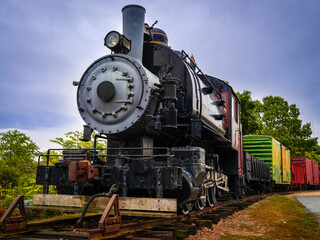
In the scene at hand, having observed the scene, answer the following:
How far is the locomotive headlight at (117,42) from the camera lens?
21.0 ft

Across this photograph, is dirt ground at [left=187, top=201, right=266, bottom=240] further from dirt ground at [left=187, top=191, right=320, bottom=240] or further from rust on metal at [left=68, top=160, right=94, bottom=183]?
rust on metal at [left=68, top=160, right=94, bottom=183]

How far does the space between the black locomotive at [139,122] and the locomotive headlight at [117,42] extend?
0.06 ft

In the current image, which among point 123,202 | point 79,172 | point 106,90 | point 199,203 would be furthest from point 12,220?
point 199,203

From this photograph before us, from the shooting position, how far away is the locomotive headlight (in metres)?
6.39

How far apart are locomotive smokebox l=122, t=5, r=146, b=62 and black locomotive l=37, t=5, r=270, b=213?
0.02 m

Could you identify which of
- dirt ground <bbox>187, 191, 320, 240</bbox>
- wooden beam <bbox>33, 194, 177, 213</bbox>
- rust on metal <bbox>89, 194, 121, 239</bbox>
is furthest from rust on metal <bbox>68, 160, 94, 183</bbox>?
dirt ground <bbox>187, 191, 320, 240</bbox>

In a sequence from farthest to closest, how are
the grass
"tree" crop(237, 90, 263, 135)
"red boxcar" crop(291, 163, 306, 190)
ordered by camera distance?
"tree" crop(237, 90, 263, 135), "red boxcar" crop(291, 163, 306, 190), the grass

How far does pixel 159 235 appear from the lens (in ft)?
13.1

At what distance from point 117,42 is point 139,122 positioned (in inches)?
66.5

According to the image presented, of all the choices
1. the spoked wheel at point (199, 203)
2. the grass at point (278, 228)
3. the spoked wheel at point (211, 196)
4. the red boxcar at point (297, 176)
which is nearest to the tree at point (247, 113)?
the red boxcar at point (297, 176)

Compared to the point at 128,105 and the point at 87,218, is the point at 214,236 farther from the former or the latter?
the point at 128,105

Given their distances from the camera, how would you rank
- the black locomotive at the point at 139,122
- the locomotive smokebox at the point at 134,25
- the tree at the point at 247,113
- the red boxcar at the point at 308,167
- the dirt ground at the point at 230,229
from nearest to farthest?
the dirt ground at the point at 230,229, the black locomotive at the point at 139,122, the locomotive smokebox at the point at 134,25, the red boxcar at the point at 308,167, the tree at the point at 247,113

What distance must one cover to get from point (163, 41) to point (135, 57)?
106 cm

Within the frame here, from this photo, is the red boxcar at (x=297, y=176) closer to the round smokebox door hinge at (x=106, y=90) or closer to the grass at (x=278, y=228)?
the grass at (x=278, y=228)
